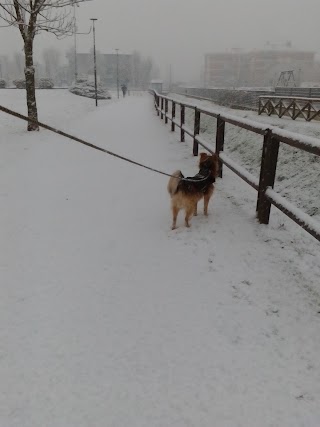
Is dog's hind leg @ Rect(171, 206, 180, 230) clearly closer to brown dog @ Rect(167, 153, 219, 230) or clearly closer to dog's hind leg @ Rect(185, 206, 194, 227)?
brown dog @ Rect(167, 153, 219, 230)

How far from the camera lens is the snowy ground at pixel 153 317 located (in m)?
2.00

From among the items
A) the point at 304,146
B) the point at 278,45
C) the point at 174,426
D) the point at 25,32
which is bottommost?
the point at 174,426

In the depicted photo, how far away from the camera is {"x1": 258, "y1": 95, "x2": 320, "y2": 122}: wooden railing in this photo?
626 inches

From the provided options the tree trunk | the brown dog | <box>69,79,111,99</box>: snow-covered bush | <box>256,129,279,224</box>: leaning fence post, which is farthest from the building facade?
<box>256,129,279,224</box>: leaning fence post

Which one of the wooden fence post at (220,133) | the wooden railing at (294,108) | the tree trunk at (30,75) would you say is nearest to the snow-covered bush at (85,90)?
the wooden railing at (294,108)

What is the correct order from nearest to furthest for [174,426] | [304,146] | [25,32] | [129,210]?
1. [174,426]
2. [304,146]
3. [129,210]
4. [25,32]

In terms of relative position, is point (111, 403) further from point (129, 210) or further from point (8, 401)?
point (129, 210)

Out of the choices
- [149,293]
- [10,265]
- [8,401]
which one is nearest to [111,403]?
[8,401]

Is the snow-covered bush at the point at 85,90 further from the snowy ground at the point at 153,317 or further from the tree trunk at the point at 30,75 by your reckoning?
the snowy ground at the point at 153,317

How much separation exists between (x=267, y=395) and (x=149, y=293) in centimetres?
132

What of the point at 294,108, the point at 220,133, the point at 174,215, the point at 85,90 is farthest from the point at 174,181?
the point at 85,90

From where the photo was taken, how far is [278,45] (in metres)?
154

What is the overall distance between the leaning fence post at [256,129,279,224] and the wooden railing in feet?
42.6

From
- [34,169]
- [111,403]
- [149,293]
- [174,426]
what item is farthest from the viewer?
[34,169]
